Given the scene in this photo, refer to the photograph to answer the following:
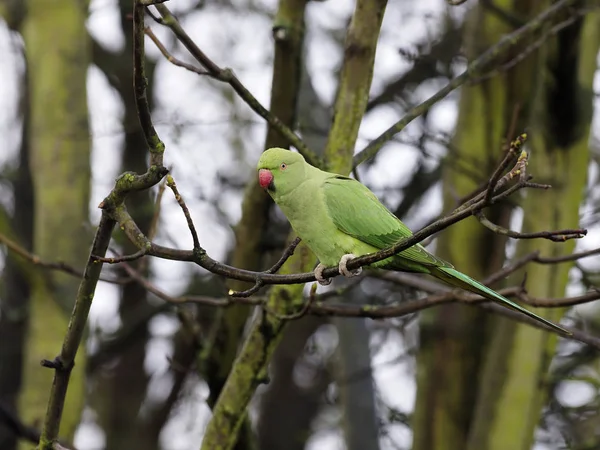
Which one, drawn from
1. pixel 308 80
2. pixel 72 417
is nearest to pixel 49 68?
pixel 308 80

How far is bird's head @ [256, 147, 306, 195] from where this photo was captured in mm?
3537

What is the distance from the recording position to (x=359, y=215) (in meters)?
3.58

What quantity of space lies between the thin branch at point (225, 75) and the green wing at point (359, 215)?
0.35 metres

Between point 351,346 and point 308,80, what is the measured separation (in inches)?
92.1

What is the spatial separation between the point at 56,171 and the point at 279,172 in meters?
3.19

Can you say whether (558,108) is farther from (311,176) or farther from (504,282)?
(311,176)

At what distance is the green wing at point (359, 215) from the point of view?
11.6 ft

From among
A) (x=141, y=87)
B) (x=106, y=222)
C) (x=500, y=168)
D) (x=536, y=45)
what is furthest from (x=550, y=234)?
(x=536, y=45)

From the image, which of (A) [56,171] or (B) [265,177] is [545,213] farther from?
(A) [56,171]

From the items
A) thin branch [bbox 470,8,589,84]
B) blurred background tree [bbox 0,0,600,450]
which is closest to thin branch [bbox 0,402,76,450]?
blurred background tree [bbox 0,0,600,450]

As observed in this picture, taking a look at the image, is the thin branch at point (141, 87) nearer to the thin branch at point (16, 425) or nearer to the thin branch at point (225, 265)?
the thin branch at point (225, 265)

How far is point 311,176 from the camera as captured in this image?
3.65 meters

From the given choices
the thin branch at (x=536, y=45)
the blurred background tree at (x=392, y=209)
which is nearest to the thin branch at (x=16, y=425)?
the blurred background tree at (x=392, y=209)

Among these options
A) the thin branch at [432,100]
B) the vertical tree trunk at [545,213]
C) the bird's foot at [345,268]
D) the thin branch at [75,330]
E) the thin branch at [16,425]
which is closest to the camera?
the thin branch at [75,330]
